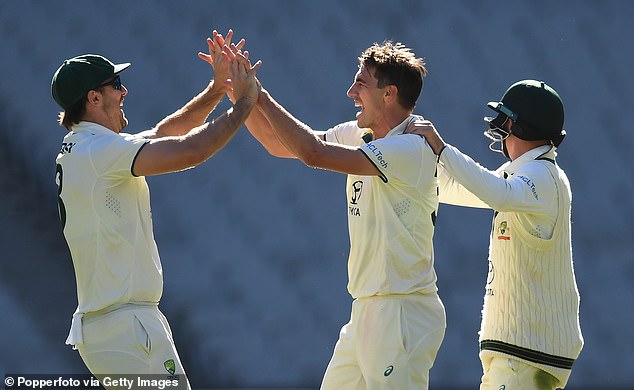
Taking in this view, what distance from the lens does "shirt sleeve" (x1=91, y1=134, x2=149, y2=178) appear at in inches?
163

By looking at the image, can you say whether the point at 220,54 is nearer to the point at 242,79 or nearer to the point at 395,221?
the point at 242,79

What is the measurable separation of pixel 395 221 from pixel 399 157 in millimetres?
222

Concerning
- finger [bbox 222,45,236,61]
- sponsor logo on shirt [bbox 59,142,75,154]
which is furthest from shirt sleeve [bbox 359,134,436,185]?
sponsor logo on shirt [bbox 59,142,75,154]

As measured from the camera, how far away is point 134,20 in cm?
641

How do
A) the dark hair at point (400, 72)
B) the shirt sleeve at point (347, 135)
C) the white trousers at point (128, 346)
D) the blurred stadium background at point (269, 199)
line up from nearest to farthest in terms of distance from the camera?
the white trousers at point (128, 346), the dark hair at point (400, 72), the shirt sleeve at point (347, 135), the blurred stadium background at point (269, 199)

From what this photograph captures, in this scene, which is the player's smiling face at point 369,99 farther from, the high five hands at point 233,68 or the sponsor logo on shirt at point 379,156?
the high five hands at point 233,68

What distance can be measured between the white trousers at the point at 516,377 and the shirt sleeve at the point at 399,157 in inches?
29.2

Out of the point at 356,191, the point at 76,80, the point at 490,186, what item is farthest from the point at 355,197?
the point at 76,80

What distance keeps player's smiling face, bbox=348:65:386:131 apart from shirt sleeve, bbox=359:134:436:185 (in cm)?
18

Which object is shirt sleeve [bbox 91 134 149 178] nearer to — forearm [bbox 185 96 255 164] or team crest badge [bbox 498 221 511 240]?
forearm [bbox 185 96 255 164]

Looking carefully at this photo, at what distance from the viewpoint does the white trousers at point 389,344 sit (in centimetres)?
416

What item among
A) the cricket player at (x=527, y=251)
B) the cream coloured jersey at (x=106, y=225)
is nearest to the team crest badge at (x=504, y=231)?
the cricket player at (x=527, y=251)

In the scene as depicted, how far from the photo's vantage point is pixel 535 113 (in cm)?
452

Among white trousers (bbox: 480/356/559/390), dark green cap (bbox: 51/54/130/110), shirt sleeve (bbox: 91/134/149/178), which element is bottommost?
white trousers (bbox: 480/356/559/390)
